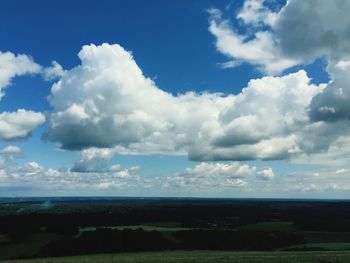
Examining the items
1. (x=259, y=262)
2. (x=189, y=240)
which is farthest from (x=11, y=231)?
(x=259, y=262)

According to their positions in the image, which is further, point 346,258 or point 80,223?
point 80,223

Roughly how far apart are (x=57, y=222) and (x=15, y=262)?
3623 inches

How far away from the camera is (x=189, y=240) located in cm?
14225

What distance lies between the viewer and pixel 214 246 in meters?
136

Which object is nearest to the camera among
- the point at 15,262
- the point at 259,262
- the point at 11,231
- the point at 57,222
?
the point at 259,262

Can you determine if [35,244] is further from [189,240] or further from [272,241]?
[272,241]

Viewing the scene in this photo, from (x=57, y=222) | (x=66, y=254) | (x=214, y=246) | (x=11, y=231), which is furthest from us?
(x=57, y=222)

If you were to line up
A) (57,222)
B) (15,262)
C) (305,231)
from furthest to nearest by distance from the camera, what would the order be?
1. (57,222)
2. (305,231)
3. (15,262)

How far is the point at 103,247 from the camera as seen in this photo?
133 m

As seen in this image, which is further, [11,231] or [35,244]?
[11,231]

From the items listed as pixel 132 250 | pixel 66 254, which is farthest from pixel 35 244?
pixel 132 250

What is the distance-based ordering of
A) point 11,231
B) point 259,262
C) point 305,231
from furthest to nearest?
point 305,231, point 11,231, point 259,262

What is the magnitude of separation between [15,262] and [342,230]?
131 metres

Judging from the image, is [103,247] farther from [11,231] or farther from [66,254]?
[11,231]
